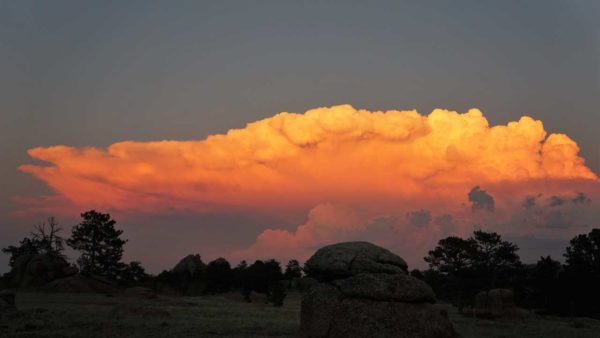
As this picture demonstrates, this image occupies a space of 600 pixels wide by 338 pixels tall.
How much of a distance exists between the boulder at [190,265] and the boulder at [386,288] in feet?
319

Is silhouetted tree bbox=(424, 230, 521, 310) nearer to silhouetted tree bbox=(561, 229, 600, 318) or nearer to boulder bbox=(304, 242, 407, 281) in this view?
silhouetted tree bbox=(561, 229, 600, 318)

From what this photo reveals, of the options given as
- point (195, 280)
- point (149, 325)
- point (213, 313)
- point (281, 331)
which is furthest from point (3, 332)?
point (195, 280)

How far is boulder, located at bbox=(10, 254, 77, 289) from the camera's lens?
80938 millimetres

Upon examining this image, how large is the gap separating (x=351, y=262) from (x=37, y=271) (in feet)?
222

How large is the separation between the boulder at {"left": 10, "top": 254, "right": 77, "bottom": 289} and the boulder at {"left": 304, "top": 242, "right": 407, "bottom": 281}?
65263 millimetres

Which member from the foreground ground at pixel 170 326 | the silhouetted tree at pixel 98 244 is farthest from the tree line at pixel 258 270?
the foreground ground at pixel 170 326

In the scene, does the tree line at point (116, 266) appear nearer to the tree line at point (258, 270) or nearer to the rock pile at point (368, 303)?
the tree line at point (258, 270)

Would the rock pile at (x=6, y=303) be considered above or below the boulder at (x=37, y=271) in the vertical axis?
below

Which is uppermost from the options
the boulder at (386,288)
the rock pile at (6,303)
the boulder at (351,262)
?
the boulder at (351,262)

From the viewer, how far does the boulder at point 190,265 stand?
12190 centimetres

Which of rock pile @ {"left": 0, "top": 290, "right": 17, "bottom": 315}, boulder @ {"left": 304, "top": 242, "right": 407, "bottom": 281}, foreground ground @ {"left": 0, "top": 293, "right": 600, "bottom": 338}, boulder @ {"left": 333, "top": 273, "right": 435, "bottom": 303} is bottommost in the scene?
foreground ground @ {"left": 0, "top": 293, "right": 600, "bottom": 338}

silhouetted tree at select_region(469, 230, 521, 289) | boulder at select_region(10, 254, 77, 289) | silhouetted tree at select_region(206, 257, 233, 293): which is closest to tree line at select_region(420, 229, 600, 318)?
silhouetted tree at select_region(469, 230, 521, 289)

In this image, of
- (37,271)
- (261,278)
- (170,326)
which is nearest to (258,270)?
(261,278)

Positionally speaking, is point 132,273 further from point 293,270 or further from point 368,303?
point 368,303
